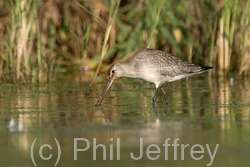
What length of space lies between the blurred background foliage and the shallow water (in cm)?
66

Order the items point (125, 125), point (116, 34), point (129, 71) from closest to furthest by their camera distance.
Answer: point (125, 125) → point (129, 71) → point (116, 34)

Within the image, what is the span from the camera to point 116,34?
1445 centimetres

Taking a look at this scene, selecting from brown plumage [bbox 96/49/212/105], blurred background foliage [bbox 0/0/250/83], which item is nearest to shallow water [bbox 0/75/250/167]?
brown plumage [bbox 96/49/212/105]

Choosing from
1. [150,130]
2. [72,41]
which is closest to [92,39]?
[72,41]

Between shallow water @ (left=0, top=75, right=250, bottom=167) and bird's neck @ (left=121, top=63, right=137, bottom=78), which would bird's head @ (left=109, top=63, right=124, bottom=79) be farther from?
shallow water @ (left=0, top=75, right=250, bottom=167)

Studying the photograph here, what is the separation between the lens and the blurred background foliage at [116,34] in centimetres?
1191

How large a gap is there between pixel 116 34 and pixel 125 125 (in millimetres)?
6797

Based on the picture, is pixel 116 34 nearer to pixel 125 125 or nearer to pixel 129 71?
pixel 129 71

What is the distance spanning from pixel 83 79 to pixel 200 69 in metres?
3.10

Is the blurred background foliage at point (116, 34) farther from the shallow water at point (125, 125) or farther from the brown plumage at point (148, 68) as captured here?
the brown plumage at point (148, 68)

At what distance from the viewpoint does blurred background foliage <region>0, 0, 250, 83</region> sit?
1191 centimetres

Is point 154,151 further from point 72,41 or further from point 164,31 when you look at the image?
point 72,41

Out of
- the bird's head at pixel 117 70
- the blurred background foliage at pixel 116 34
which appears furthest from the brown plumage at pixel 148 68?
the blurred background foliage at pixel 116 34

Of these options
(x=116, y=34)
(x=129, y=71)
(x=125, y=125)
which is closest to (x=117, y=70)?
(x=129, y=71)
